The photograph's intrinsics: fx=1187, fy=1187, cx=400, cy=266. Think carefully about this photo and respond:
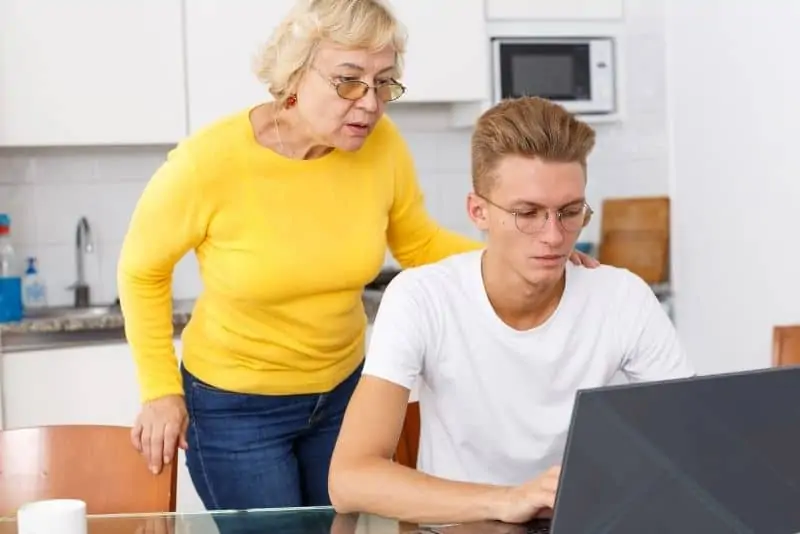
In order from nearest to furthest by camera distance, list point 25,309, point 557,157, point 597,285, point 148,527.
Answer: point 148,527 < point 557,157 < point 597,285 < point 25,309

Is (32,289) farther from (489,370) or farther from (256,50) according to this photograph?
(489,370)

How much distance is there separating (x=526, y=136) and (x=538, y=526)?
0.56 meters

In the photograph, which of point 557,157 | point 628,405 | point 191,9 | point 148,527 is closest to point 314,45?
point 557,157

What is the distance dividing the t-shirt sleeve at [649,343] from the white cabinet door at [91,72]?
1696 millimetres

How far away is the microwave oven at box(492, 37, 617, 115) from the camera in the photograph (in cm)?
345

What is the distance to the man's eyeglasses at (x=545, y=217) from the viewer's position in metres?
1.65

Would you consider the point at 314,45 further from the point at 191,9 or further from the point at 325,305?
the point at 191,9

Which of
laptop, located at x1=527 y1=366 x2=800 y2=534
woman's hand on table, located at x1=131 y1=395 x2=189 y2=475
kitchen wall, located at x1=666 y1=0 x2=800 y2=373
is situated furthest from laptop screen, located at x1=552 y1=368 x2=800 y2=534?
kitchen wall, located at x1=666 y1=0 x2=800 y2=373

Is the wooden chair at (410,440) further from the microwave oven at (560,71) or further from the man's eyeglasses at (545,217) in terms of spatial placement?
the microwave oven at (560,71)

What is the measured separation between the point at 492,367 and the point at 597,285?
223mm

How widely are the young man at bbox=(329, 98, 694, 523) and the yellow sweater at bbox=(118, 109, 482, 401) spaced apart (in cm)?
27

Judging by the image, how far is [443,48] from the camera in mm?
3322

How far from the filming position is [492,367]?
1.74 metres

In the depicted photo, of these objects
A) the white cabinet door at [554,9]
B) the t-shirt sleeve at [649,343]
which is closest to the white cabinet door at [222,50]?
the white cabinet door at [554,9]
